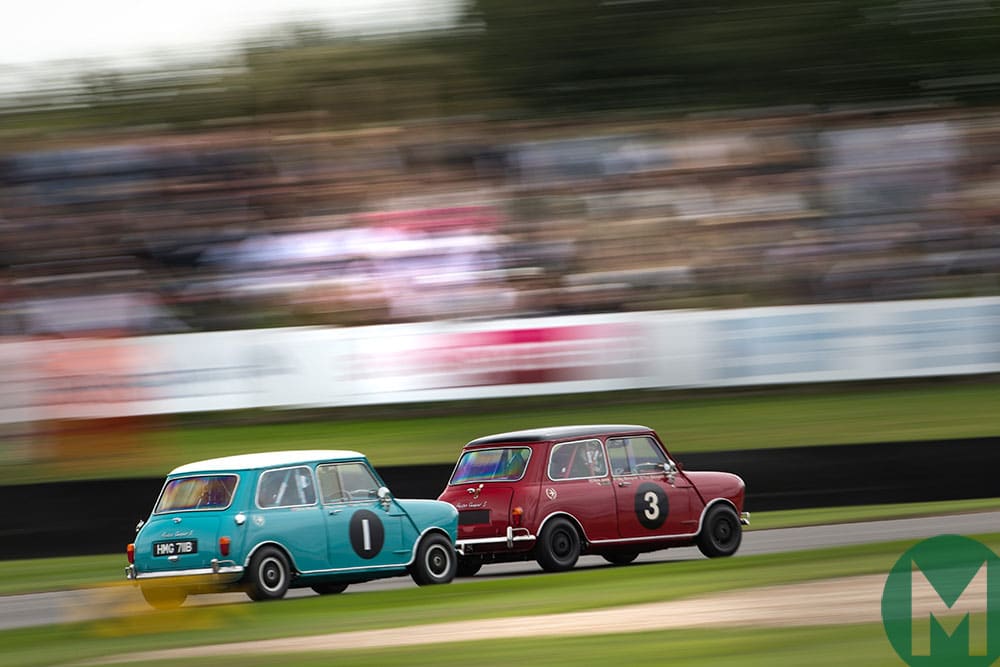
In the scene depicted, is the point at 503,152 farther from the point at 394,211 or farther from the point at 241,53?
the point at 241,53

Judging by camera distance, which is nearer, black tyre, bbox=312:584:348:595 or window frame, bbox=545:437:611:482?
black tyre, bbox=312:584:348:595

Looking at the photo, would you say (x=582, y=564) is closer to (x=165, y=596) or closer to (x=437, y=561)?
(x=437, y=561)

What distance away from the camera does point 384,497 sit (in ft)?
33.7

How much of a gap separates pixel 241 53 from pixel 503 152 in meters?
7.20

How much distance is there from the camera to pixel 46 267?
18516mm

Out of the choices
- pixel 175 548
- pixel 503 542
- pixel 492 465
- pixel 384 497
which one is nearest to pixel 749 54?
pixel 492 465

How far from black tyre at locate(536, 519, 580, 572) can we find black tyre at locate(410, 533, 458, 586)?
0.68 meters

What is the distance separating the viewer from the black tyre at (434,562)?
34.0 ft

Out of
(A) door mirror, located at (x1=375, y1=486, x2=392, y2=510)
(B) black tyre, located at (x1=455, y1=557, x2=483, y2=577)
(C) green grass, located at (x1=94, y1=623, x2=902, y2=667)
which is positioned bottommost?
(B) black tyre, located at (x1=455, y1=557, x2=483, y2=577)

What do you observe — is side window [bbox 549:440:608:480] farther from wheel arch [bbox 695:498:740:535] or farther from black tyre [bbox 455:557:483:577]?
black tyre [bbox 455:557:483:577]

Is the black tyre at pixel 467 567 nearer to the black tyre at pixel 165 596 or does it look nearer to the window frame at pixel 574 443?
the window frame at pixel 574 443

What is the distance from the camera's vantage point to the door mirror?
33.6 feet

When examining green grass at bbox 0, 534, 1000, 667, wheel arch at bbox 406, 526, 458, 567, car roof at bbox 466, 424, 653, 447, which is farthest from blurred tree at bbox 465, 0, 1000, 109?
wheel arch at bbox 406, 526, 458, 567

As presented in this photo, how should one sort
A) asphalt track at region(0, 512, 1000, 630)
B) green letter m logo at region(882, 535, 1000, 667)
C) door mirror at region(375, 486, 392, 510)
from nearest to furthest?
green letter m logo at region(882, 535, 1000, 667) → asphalt track at region(0, 512, 1000, 630) → door mirror at region(375, 486, 392, 510)
